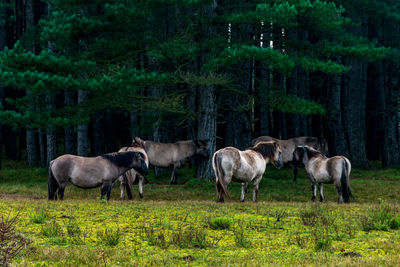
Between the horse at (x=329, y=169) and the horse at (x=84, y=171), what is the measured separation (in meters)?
6.05

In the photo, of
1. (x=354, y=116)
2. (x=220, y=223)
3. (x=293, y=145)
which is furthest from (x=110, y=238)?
(x=354, y=116)

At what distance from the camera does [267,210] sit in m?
12.5

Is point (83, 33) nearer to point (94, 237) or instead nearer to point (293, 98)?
point (293, 98)

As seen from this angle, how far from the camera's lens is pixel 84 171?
14969 mm

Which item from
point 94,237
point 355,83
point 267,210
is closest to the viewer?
point 94,237

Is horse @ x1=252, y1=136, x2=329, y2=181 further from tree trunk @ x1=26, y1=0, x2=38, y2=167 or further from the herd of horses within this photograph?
tree trunk @ x1=26, y1=0, x2=38, y2=167

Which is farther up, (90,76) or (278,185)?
(90,76)

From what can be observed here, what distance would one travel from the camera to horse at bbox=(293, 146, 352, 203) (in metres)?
15.7

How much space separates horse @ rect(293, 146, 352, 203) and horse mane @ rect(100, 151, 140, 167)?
18.4 feet

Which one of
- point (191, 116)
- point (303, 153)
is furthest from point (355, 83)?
point (303, 153)

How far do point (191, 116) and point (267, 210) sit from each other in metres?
10.2

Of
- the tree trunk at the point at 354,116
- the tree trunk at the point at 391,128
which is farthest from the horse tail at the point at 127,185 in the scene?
the tree trunk at the point at 391,128

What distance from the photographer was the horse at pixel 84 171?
14828 mm

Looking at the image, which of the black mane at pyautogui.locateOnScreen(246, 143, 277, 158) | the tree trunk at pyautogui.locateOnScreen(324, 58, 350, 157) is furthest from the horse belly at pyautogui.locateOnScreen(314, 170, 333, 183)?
the tree trunk at pyautogui.locateOnScreen(324, 58, 350, 157)
